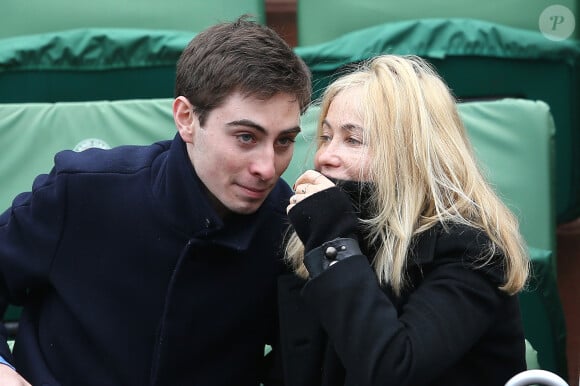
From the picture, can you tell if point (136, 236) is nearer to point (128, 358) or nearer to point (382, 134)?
point (128, 358)

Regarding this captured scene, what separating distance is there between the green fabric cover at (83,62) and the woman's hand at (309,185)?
4.15 feet

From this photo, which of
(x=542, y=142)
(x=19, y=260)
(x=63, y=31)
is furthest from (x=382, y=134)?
(x=63, y=31)

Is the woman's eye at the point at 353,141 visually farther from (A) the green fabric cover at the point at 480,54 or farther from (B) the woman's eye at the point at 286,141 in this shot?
(A) the green fabric cover at the point at 480,54

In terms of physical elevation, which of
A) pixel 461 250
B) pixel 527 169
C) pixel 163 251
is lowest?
pixel 527 169

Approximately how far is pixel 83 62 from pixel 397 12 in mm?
1051

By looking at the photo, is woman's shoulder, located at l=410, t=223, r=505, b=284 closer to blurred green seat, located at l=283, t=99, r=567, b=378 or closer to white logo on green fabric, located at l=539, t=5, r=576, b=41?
blurred green seat, located at l=283, t=99, r=567, b=378

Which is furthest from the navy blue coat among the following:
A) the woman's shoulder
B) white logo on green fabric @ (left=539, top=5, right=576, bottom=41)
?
white logo on green fabric @ (left=539, top=5, right=576, bottom=41)

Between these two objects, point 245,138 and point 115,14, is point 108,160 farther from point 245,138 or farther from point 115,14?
point 115,14

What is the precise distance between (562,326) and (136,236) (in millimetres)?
1305

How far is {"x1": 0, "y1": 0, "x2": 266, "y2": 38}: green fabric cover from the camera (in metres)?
2.99

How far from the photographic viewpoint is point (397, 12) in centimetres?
301

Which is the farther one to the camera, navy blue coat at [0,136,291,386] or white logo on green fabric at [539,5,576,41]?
white logo on green fabric at [539,5,576,41]

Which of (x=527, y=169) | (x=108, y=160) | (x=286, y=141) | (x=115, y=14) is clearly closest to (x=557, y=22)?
(x=527, y=169)

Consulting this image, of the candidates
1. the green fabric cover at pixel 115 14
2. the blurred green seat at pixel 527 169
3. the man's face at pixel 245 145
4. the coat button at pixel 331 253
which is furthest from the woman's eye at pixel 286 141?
the green fabric cover at pixel 115 14
